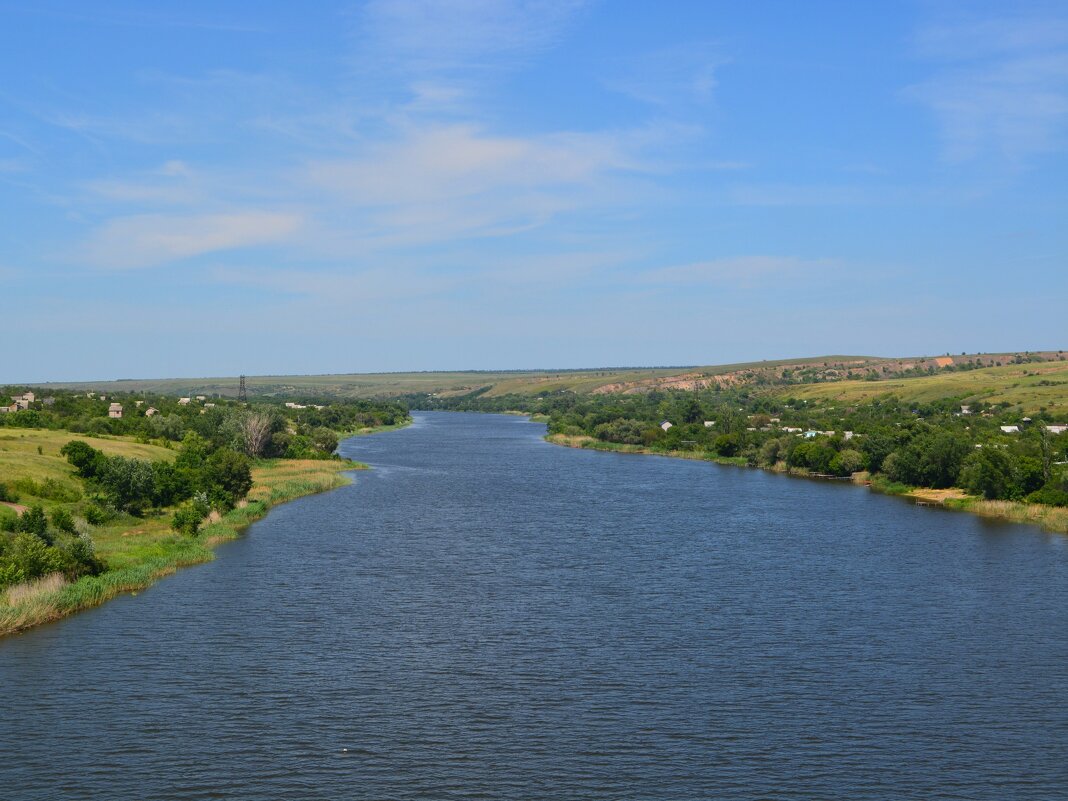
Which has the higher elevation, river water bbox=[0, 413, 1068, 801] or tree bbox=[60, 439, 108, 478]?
tree bbox=[60, 439, 108, 478]

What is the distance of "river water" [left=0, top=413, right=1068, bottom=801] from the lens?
23.6 metres

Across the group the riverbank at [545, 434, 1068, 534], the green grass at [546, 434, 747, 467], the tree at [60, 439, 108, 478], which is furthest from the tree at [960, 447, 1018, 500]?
the tree at [60, 439, 108, 478]

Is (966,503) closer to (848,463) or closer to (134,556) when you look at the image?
(848,463)

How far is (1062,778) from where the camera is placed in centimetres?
2350

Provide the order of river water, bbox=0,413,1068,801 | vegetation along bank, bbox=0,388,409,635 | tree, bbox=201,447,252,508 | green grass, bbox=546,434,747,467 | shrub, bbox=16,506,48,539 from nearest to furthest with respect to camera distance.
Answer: river water, bbox=0,413,1068,801, vegetation along bank, bbox=0,388,409,635, shrub, bbox=16,506,48,539, tree, bbox=201,447,252,508, green grass, bbox=546,434,747,467

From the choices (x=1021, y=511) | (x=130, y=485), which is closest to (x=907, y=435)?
(x=1021, y=511)

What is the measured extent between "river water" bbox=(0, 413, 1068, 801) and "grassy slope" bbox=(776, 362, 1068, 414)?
274 feet

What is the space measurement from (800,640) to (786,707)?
7.01 meters

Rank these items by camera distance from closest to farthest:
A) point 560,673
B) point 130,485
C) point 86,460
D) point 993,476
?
1. point 560,673
2. point 130,485
3. point 86,460
4. point 993,476

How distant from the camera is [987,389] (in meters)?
152

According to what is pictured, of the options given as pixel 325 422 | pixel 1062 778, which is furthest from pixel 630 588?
pixel 325 422

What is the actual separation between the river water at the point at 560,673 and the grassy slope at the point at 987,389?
8340 centimetres

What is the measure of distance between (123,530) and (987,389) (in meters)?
136

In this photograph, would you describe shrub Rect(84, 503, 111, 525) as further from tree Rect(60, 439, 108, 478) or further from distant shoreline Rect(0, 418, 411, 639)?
tree Rect(60, 439, 108, 478)
